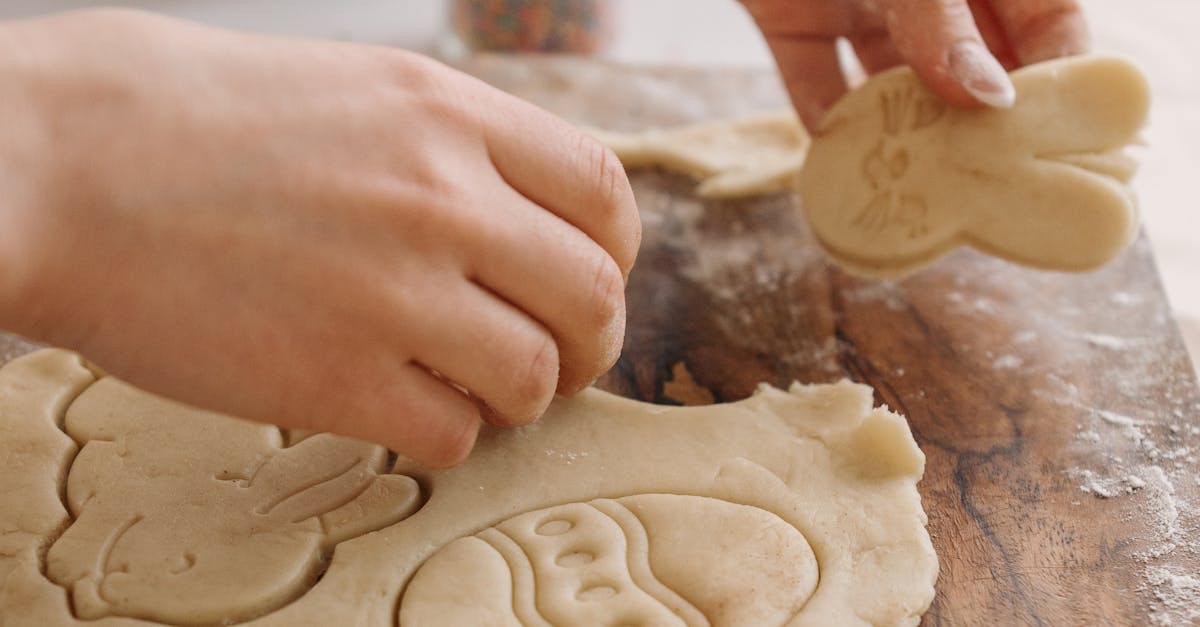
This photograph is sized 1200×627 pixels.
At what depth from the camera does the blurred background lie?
2463mm

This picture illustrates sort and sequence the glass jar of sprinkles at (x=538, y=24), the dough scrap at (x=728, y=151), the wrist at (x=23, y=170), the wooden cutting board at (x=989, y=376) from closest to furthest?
the wrist at (x=23, y=170)
the wooden cutting board at (x=989, y=376)
the dough scrap at (x=728, y=151)
the glass jar of sprinkles at (x=538, y=24)

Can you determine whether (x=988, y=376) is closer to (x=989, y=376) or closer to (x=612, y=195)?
(x=989, y=376)

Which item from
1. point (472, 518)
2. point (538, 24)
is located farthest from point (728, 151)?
point (472, 518)

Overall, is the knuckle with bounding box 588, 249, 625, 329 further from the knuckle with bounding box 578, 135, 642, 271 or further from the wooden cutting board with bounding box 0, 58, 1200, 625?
the wooden cutting board with bounding box 0, 58, 1200, 625

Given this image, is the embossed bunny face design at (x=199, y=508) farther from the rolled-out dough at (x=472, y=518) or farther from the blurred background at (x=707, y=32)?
the blurred background at (x=707, y=32)

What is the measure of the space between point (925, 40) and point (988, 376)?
478 mm

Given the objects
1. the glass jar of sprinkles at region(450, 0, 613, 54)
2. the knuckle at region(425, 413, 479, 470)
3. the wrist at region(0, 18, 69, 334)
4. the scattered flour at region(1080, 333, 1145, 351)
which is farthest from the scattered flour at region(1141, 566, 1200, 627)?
the glass jar of sprinkles at region(450, 0, 613, 54)

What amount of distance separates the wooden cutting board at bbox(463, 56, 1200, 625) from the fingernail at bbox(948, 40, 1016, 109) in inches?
13.9

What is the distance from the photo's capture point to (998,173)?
157 cm

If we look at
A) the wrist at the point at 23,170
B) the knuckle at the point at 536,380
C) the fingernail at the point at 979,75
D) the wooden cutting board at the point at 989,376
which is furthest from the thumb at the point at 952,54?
the wrist at the point at 23,170

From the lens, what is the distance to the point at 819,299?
1.75 meters

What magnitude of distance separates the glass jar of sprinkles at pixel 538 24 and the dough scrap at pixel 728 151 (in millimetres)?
665

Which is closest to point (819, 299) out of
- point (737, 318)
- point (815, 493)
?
point (737, 318)

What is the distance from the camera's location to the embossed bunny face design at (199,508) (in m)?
1.08
